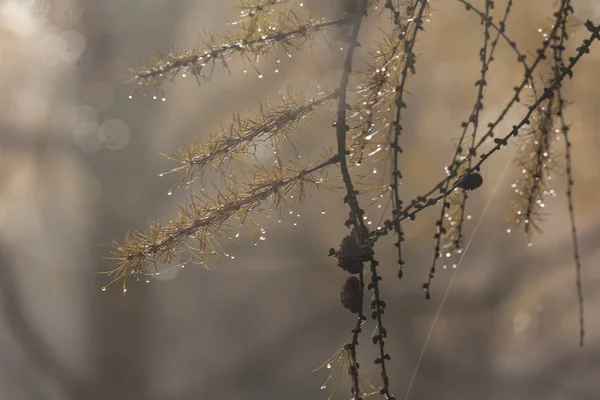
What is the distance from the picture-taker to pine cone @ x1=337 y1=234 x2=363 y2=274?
31 centimetres

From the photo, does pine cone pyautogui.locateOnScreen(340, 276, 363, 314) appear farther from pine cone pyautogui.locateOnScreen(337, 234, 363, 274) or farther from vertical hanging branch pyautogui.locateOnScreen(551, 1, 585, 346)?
vertical hanging branch pyautogui.locateOnScreen(551, 1, 585, 346)

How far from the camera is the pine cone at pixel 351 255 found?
1.02 ft

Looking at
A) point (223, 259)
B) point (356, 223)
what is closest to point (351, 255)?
Result: point (356, 223)

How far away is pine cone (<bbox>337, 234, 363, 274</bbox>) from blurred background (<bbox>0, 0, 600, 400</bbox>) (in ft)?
4.36

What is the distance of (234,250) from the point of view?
69.8 inches

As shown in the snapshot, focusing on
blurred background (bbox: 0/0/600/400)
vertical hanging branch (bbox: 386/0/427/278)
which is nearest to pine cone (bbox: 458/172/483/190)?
vertical hanging branch (bbox: 386/0/427/278)

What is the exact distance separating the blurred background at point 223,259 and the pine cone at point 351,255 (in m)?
1.33

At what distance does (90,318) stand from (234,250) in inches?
22.8

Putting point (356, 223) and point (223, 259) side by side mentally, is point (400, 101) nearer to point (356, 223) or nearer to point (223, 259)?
point (356, 223)

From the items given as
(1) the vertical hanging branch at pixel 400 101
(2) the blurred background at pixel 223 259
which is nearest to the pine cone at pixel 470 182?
(1) the vertical hanging branch at pixel 400 101

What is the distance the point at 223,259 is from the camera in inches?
71.1

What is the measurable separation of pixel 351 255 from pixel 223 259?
4.99 feet

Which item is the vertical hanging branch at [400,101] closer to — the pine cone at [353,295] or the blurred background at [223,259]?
the pine cone at [353,295]

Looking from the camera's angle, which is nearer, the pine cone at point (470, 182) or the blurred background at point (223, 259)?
the pine cone at point (470, 182)
